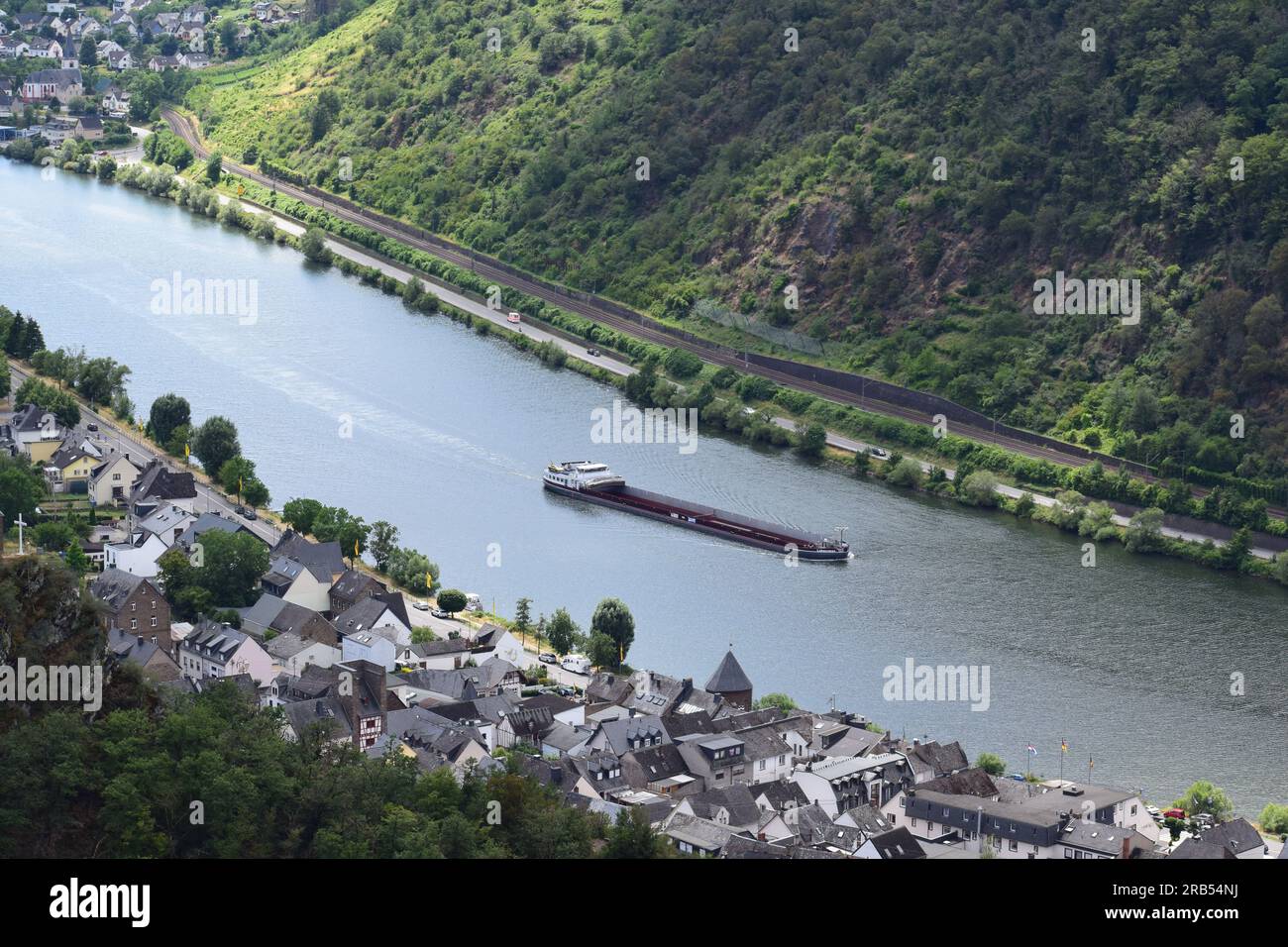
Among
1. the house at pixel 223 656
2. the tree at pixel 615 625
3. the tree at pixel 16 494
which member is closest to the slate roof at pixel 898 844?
the tree at pixel 615 625

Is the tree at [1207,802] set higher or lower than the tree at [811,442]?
lower

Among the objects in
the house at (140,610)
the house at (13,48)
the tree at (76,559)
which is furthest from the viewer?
the house at (13,48)

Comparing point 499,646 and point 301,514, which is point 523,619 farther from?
point 301,514

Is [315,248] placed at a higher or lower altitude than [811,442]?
higher

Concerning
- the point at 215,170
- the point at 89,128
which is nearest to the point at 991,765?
the point at 215,170

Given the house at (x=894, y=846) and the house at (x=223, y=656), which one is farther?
the house at (x=223, y=656)

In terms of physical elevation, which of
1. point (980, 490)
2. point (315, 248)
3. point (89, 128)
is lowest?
point (980, 490)

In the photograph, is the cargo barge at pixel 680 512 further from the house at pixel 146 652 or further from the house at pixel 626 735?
the house at pixel 146 652
